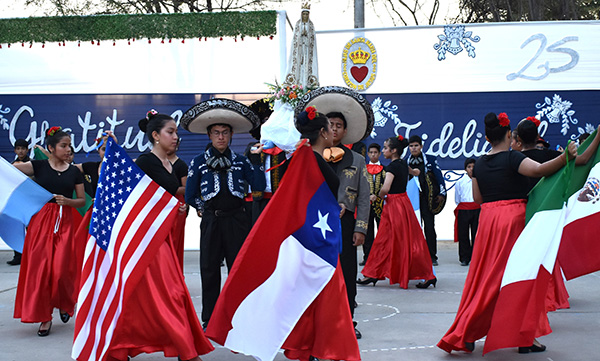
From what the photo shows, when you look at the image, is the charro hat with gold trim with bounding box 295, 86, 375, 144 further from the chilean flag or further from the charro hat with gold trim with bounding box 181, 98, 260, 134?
the chilean flag

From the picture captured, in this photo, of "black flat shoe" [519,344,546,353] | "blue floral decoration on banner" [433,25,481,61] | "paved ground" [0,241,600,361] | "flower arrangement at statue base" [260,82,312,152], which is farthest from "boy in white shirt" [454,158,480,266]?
"black flat shoe" [519,344,546,353]

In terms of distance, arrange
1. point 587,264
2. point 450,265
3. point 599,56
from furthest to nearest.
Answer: point 599,56
point 450,265
point 587,264

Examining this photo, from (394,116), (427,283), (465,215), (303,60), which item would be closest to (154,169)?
(427,283)

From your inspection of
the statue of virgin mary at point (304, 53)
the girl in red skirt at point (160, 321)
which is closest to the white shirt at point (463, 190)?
the statue of virgin mary at point (304, 53)

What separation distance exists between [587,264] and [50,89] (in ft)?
35.6

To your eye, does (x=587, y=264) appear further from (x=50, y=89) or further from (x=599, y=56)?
(x=50, y=89)

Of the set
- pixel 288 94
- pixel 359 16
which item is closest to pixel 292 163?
pixel 288 94

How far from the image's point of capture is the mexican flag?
491 centimetres

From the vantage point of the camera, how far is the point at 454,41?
12.9 meters

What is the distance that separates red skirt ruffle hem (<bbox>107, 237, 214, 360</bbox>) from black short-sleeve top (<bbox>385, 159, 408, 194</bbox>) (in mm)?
4740

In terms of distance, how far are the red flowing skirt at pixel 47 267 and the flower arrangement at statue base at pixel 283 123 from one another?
2649 mm

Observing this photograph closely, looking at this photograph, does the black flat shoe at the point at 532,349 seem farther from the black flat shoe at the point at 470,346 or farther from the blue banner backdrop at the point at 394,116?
the blue banner backdrop at the point at 394,116

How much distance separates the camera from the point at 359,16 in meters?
17.0

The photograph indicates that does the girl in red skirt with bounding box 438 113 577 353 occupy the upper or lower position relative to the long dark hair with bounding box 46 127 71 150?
lower
